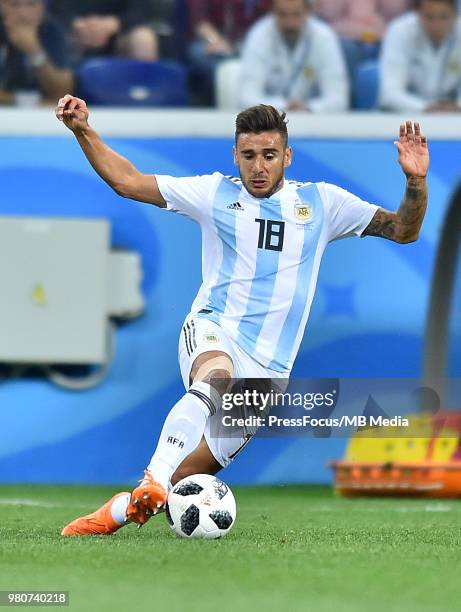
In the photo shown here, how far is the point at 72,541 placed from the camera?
17.9 feet

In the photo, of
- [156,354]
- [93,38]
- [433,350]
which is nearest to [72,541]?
[156,354]

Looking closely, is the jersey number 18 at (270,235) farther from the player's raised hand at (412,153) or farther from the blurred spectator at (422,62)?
the blurred spectator at (422,62)

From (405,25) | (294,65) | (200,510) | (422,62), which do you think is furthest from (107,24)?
(200,510)

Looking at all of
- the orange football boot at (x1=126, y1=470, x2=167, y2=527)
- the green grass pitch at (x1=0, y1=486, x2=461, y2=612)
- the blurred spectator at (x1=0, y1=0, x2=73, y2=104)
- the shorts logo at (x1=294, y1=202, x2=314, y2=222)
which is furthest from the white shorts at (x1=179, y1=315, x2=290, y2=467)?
the blurred spectator at (x1=0, y1=0, x2=73, y2=104)

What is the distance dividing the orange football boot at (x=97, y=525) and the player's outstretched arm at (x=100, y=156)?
1311mm

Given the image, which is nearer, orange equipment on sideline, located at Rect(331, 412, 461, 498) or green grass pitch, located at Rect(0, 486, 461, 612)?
green grass pitch, located at Rect(0, 486, 461, 612)

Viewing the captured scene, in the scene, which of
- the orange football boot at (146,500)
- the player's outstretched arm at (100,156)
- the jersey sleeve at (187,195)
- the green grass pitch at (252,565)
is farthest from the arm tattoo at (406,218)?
the orange football boot at (146,500)

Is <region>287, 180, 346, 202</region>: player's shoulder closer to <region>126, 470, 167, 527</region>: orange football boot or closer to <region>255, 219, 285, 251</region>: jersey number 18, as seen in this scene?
<region>255, 219, 285, 251</region>: jersey number 18

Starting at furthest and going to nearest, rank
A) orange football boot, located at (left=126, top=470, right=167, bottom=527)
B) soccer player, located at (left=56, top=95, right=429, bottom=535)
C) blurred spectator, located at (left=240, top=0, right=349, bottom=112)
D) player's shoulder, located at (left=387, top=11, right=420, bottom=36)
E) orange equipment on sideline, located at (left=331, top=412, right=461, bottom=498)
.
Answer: player's shoulder, located at (left=387, top=11, right=420, bottom=36) < blurred spectator, located at (left=240, top=0, right=349, bottom=112) < orange equipment on sideline, located at (left=331, top=412, right=461, bottom=498) < soccer player, located at (left=56, top=95, right=429, bottom=535) < orange football boot, located at (left=126, top=470, right=167, bottom=527)

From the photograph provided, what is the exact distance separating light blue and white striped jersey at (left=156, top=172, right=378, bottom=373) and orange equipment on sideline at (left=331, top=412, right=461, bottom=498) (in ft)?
10.1

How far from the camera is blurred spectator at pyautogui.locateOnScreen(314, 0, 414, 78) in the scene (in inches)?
408

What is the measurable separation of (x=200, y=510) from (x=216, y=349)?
2.26ft

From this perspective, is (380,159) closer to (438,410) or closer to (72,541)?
(438,410)

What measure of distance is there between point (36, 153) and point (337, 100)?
2221 mm
